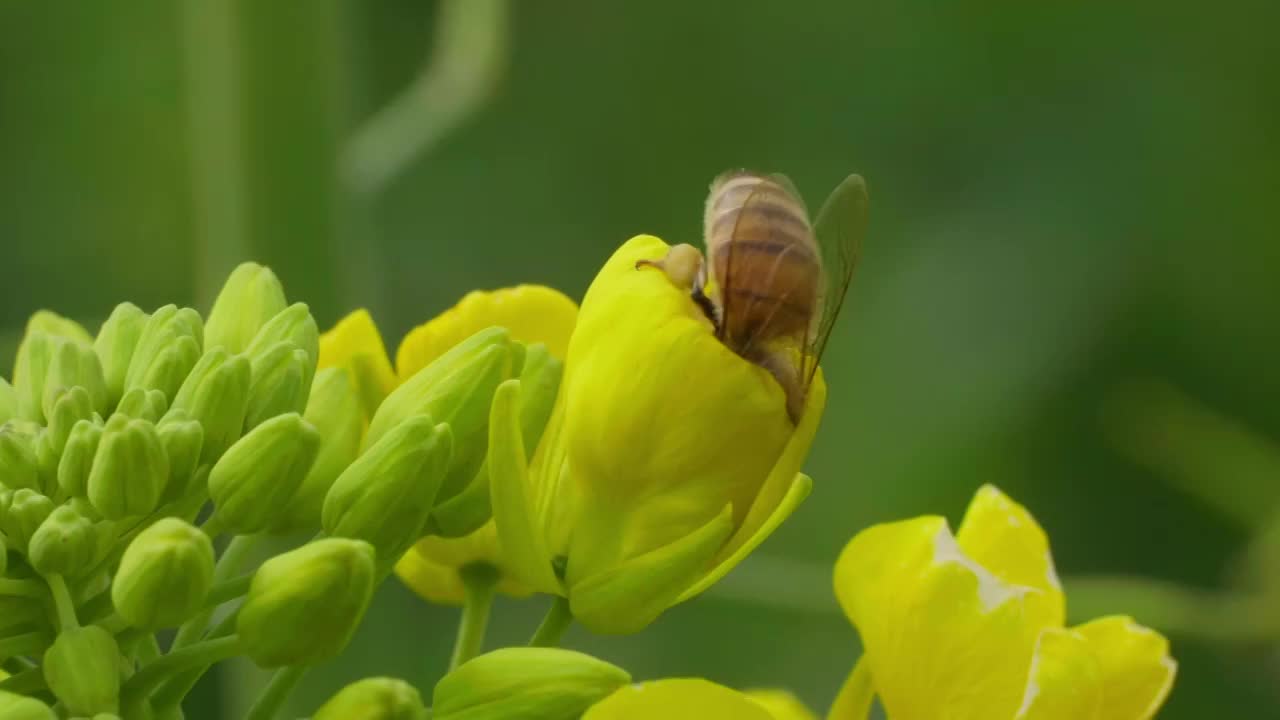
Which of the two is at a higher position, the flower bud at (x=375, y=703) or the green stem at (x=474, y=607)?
the flower bud at (x=375, y=703)

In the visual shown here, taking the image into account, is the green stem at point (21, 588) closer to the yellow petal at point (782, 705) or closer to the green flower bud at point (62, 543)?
the green flower bud at point (62, 543)

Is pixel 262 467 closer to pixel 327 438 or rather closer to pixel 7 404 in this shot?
pixel 327 438

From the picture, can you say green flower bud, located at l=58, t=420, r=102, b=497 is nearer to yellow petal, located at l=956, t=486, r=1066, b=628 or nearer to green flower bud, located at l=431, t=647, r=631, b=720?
green flower bud, located at l=431, t=647, r=631, b=720

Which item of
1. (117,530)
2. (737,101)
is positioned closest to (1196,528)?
(737,101)

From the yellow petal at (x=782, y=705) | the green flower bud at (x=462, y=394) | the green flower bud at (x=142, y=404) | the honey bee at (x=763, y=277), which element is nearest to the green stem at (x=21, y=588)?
the green flower bud at (x=142, y=404)

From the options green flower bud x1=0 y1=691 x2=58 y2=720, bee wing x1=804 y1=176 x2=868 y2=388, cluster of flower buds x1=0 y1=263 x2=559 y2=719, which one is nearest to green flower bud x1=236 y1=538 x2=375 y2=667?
cluster of flower buds x1=0 y1=263 x2=559 y2=719

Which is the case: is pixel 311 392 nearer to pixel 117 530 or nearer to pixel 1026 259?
pixel 117 530
